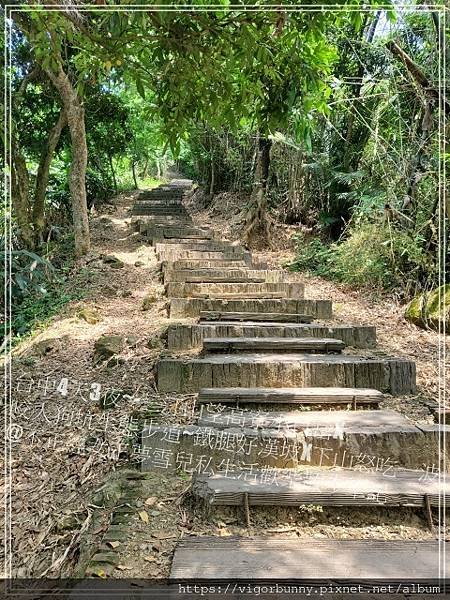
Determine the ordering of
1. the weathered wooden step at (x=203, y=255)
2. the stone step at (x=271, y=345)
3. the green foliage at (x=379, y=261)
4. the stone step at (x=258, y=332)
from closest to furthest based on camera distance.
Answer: the stone step at (x=271, y=345)
the stone step at (x=258, y=332)
the green foliage at (x=379, y=261)
the weathered wooden step at (x=203, y=255)

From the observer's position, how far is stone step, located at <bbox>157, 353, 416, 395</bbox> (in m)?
3.15

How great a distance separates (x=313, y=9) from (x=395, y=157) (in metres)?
4.20

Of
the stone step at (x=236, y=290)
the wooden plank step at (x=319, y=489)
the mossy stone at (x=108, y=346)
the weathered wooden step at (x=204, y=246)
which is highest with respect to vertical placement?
the weathered wooden step at (x=204, y=246)

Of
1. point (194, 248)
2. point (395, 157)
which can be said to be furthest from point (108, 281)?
point (395, 157)

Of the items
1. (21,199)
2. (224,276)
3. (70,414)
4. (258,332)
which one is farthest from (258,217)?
(70,414)

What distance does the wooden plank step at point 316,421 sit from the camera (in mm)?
2518

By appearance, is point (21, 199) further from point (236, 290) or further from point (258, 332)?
point (258, 332)

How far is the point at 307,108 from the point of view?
2.83 metres

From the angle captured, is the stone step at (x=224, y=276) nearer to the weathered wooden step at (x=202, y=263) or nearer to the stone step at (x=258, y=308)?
the weathered wooden step at (x=202, y=263)

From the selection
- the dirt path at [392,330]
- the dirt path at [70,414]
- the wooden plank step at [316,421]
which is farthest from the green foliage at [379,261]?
the wooden plank step at [316,421]

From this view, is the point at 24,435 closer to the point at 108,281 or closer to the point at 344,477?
the point at 344,477

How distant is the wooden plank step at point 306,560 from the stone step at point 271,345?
5.60 feet

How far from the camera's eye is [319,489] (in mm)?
2129

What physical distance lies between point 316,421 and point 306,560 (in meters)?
0.91
